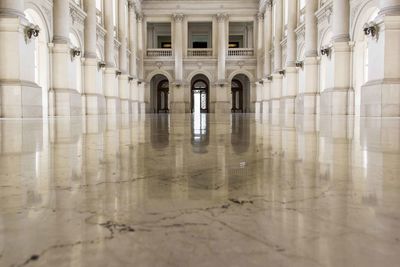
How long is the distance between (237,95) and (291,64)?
22.3 meters

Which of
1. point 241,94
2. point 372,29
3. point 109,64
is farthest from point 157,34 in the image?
point 372,29

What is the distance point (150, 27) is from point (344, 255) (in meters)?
38.7

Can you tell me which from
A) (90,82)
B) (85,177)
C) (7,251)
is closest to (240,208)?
(7,251)

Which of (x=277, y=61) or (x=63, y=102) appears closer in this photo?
(x=63, y=102)

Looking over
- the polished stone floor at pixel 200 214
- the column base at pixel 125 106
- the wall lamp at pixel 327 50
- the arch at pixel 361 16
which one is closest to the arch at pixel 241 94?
the column base at pixel 125 106

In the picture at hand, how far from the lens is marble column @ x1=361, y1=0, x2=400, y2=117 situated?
10586 mm

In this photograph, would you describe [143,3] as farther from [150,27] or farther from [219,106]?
[219,106]

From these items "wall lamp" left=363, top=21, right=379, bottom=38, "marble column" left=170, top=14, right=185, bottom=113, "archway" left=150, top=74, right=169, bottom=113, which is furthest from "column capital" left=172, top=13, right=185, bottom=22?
"wall lamp" left=363, top=21, right=379, bottom=38

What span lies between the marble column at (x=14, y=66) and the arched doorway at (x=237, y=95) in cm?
3261

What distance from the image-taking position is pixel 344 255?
96 centimetres

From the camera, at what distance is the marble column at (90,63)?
1928cm

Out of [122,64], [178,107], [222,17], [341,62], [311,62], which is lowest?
[178,107]

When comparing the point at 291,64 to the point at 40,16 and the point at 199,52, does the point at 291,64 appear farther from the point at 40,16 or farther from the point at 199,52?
the point at 199,52

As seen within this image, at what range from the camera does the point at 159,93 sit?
42.9m
